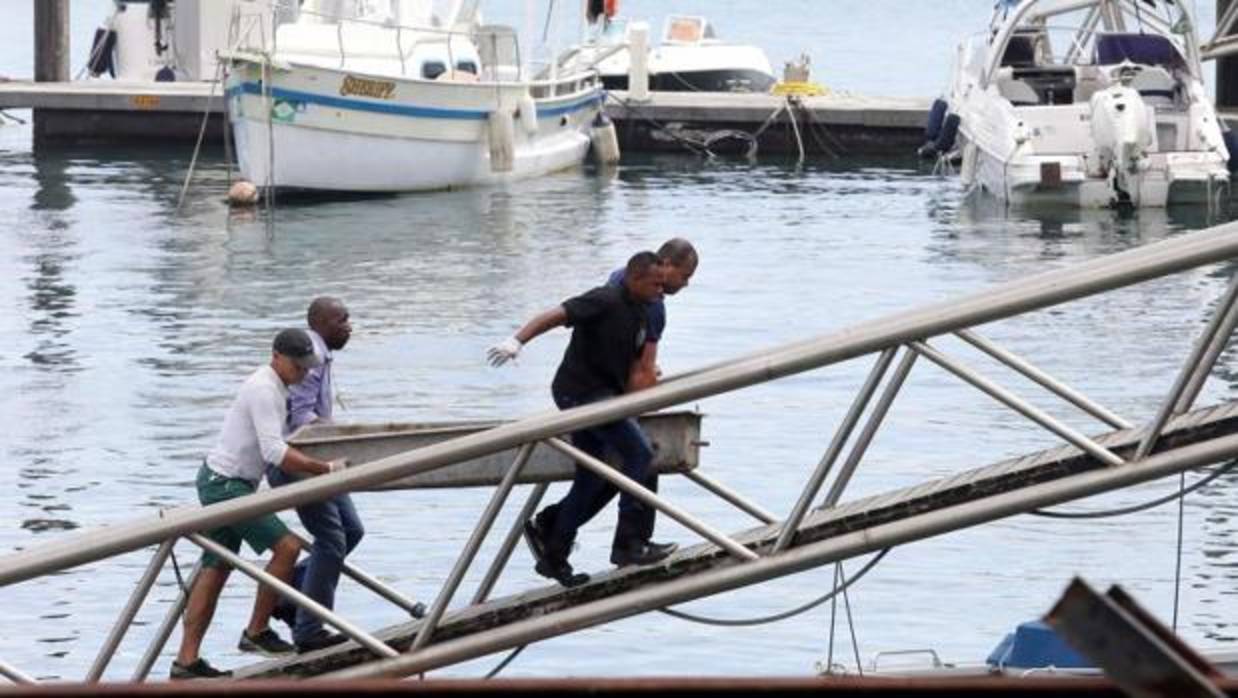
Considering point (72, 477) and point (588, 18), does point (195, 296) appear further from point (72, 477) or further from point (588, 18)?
point (588, 18)

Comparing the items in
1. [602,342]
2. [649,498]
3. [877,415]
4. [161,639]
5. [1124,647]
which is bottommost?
[161,639]

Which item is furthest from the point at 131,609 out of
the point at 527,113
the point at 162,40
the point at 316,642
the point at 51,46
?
the point at 162,40

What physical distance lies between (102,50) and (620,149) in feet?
33.2

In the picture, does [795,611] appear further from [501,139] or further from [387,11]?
[387,11]

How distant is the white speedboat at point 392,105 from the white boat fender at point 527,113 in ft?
0.05

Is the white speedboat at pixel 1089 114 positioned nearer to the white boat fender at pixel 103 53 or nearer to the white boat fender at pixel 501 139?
the white boat fender at pixel 501 139

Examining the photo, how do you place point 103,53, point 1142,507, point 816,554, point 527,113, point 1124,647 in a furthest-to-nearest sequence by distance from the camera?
point 103,53, point 527,113, point 1142,507, point 816,554, point 1124,647

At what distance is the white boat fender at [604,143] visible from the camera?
4881 cm

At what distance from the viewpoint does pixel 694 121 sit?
5025cm

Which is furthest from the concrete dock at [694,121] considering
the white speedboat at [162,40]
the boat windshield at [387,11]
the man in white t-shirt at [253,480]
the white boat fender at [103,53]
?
the man in white t-shirt at [253,480]

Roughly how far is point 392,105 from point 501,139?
2.45 metres

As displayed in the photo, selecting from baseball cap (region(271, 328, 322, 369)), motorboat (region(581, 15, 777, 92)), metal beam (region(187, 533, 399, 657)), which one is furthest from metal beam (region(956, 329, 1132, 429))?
motorboat (region(581, 15, 777, 92))

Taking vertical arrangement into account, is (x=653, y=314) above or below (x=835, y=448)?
above

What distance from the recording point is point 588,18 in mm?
54281
